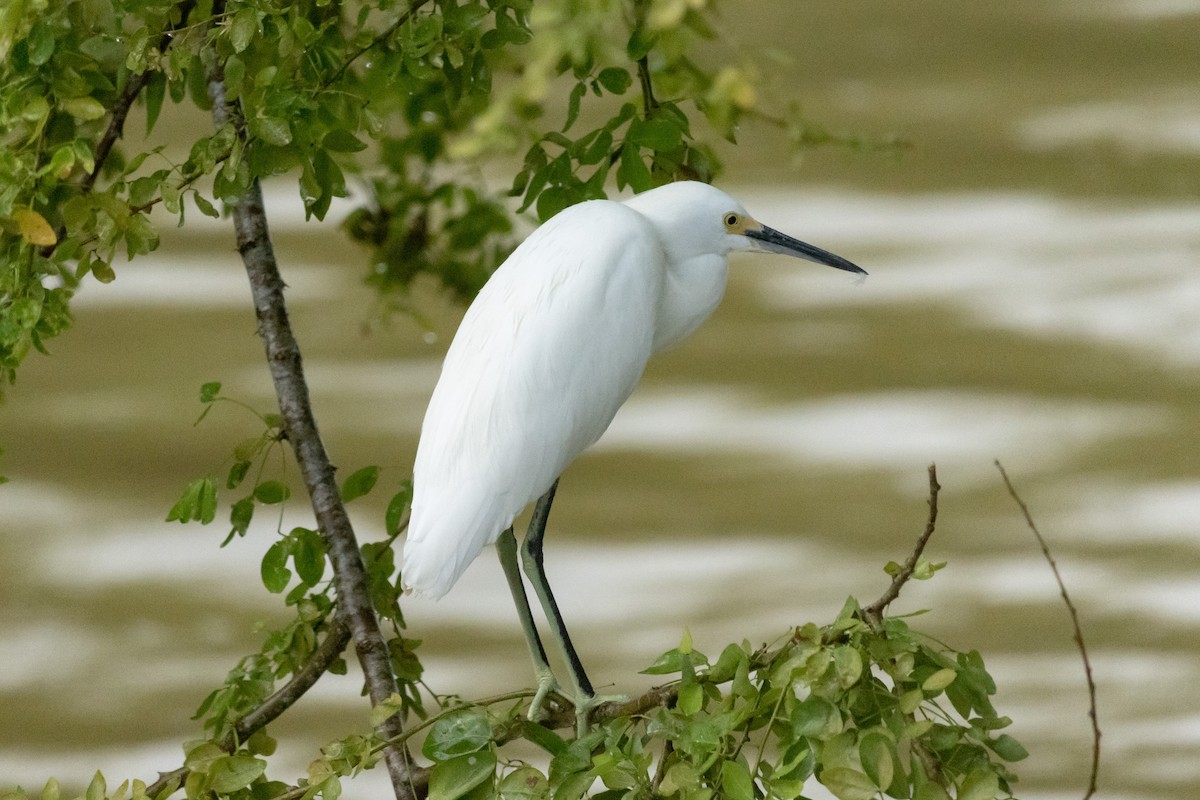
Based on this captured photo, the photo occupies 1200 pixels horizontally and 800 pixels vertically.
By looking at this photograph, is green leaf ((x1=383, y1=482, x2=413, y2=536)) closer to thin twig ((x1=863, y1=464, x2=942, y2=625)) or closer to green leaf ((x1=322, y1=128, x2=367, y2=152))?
green leaf ((x1=322, y1=128, x2=367, y2=152))

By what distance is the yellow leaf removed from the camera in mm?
776

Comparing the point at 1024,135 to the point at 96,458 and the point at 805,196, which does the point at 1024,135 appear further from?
the point at 96,458

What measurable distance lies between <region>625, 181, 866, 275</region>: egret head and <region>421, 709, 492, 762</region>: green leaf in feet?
1.00

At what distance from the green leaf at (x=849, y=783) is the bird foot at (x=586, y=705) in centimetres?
22

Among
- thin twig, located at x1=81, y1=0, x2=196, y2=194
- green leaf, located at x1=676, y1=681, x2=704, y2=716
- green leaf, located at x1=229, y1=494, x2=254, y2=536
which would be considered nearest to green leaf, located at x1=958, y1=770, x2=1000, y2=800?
green leaf, located at x1=676, y1=681, x2=704, y2=716

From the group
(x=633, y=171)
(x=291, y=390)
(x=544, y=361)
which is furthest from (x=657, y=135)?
(x=291, y=390)

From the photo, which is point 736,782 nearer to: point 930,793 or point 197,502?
point 930,793

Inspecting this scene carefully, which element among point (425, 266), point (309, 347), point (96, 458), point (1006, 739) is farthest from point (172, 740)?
point (1006, 739)

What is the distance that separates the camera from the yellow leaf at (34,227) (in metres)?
0.78

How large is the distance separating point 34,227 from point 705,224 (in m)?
0.38

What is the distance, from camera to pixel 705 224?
858 millimetres

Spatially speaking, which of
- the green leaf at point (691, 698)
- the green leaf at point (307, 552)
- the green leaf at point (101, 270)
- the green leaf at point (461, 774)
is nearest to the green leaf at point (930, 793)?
the green leaf at point (691, 698)

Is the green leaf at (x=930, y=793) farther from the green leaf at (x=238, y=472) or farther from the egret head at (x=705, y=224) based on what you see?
the green leaf at (x=238, y=472)

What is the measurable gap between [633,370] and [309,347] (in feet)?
4.11
